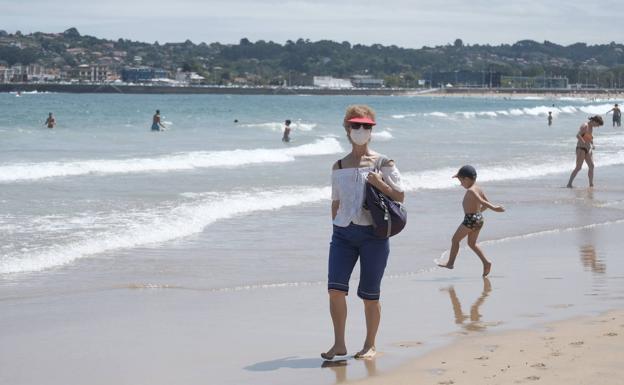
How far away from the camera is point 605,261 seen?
35.6 feet

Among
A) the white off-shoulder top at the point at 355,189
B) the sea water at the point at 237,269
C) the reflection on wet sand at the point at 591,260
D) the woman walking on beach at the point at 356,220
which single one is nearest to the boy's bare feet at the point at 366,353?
the woman walking on beach at the point at 356,220

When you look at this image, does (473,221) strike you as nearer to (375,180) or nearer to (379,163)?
(379,163)

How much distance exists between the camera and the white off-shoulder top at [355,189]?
6.41 metres

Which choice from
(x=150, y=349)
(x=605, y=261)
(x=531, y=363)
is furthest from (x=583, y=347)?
(x=605, y=261)

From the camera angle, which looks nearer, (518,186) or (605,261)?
(605,261)

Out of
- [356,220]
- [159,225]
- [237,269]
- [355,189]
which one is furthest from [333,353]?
[159,225]

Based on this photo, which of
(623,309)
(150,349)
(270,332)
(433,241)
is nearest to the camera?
(150,349)

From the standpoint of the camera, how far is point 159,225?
508 inches

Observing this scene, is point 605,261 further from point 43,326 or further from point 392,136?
point 392,136

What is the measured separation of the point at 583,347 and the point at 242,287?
336cm

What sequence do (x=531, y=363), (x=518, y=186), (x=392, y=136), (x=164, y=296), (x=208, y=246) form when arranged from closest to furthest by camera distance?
(x=531, y=363) < (x=164, y=296) < (x=208, y=246) < (x=518, y=186) < (x=392, y=136)

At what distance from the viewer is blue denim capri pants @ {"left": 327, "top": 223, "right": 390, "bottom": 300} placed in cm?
646

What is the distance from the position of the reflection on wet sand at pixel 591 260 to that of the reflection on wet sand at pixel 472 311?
4.73ft

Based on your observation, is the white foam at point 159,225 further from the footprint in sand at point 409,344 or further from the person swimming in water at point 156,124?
the person swimming in water at point 156,124
